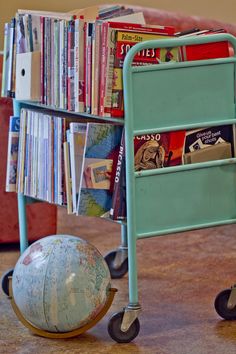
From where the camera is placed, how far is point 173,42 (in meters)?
2.22

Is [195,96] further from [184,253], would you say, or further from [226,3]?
[226,3]

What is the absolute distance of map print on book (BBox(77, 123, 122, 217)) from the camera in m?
2.28

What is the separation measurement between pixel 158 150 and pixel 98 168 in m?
0.18

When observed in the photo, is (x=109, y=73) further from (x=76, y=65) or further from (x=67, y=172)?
(x=67, y=172)

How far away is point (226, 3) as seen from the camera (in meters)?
5.12

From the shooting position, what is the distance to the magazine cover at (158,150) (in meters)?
2.25

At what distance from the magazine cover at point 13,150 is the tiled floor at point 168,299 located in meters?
0.39

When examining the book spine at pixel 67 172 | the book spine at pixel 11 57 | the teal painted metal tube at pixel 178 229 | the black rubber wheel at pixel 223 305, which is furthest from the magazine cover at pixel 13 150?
the black rubber wheel at pixel 223 305

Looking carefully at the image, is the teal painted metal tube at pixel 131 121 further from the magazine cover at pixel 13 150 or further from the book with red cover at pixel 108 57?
the magazine cover at pixel 13 150

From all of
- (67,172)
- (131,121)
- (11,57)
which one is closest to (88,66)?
(131,121)

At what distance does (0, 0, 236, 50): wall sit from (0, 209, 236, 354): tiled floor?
1611 mm

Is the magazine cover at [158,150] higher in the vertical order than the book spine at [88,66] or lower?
lower

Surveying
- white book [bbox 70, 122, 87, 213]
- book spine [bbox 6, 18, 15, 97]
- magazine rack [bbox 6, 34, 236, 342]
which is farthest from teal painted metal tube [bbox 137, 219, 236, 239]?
book spine [bbox 6, 18, 15, 97]

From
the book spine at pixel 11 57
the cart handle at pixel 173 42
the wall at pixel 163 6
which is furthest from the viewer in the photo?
the wall at pixel 163 6
